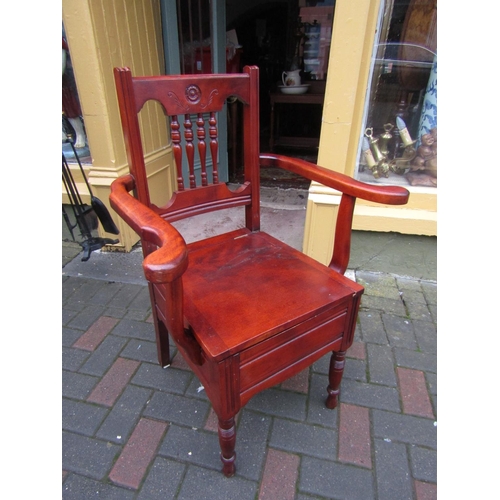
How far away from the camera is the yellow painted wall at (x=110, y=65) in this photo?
192 cm

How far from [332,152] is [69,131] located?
164 centimetres

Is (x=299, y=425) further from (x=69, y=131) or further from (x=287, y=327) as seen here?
(x=69, y=131)

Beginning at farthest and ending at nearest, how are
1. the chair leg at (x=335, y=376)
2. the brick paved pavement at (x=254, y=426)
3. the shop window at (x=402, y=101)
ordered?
the shop window at (x=402, y=101), the chair leg at (x=335, y=376), the brick paved pavement at (x=254, y=426)

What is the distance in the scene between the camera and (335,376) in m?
1.36

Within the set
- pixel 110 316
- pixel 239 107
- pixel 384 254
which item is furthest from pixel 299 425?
pixel 239 107

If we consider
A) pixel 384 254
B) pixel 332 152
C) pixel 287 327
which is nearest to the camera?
pixel 287 327

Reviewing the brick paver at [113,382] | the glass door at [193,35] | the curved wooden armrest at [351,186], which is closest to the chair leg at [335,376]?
Result: the curved wooden armrest at [351,186]

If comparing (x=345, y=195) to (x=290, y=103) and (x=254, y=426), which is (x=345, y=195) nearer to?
(x=254, y=426)

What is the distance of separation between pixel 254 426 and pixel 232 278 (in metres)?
0.64

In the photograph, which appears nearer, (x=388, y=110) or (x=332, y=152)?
(x=332, y=152)

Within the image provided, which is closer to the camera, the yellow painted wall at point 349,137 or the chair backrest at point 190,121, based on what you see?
the chair backrest at point 190,121

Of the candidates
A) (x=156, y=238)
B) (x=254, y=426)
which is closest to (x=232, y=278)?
(x=156, y=238)

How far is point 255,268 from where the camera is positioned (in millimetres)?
1301

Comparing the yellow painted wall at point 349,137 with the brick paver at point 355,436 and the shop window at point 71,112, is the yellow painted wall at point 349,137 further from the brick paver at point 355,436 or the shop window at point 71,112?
the shop window at point 71,112
